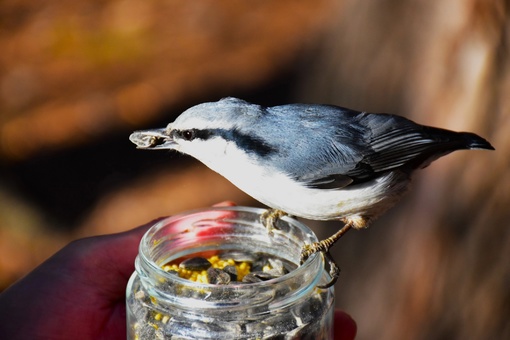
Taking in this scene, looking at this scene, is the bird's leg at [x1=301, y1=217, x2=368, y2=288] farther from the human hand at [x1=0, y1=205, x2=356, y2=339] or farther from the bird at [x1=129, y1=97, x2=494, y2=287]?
the human hand at [x1=0, y1=205, x2=356, y2=339]

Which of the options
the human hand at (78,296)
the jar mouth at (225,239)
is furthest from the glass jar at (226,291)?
the human hand at (78,296)

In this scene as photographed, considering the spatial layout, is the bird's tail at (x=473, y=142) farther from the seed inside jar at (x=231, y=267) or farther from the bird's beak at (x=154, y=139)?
the bird's beak at (x=154, y=139)

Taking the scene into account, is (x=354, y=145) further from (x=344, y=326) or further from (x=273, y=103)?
(x=273, y=103)

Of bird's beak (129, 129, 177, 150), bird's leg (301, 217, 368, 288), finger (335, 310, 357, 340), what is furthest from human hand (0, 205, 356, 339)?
bird's beak (129, 129, 177, 150)

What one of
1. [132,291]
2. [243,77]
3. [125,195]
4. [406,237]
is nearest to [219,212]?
[132,291]

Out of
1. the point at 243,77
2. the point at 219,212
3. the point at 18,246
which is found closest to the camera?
the point at 219,212

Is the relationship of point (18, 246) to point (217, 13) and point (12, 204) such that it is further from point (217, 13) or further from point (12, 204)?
point (217, 13)
